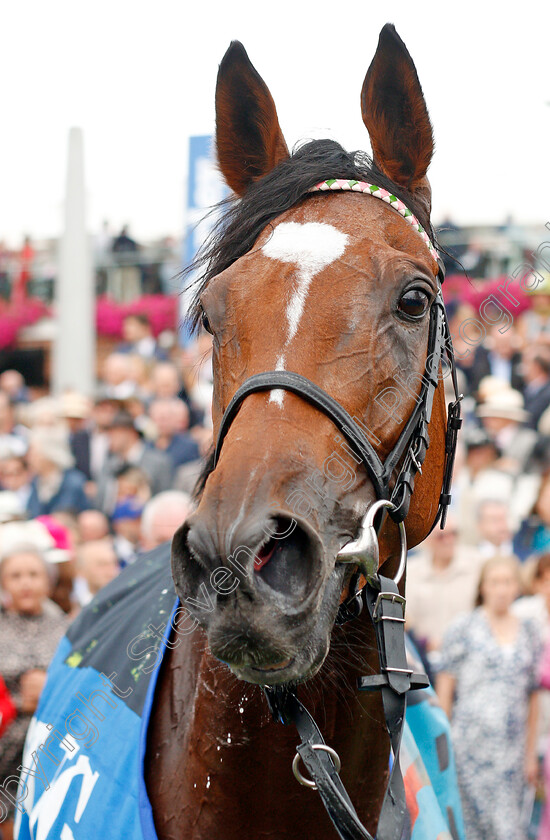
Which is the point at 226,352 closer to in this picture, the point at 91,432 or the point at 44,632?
the point at 44,632

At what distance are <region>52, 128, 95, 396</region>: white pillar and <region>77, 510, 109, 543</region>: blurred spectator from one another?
22.4 feet

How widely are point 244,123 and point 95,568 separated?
13.1 ft

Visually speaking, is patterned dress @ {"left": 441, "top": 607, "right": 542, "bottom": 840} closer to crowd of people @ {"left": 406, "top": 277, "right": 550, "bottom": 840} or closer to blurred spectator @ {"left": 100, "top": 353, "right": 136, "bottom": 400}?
crowd of people @ {"left": 406, "top": 277, "right": 550, "bottom": 840}

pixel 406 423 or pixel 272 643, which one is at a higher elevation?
pixel 406 423

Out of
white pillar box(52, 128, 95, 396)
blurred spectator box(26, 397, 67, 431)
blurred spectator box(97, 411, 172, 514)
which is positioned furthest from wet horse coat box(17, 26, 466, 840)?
white pillar box(52, 128, 95, 396)

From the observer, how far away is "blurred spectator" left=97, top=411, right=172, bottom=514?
8.34m

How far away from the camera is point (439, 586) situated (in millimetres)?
6180

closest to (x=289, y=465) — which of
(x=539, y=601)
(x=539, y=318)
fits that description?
(x=539, y=601)

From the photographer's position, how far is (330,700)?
8.04 feet

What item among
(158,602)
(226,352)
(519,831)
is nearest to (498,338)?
(519,831)

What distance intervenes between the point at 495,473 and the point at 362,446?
5.09 metres

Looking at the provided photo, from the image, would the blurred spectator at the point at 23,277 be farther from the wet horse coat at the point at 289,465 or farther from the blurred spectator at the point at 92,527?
the wet horse coat at the point at 289,465

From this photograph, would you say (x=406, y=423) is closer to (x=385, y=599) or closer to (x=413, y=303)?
(x=413, y=303)

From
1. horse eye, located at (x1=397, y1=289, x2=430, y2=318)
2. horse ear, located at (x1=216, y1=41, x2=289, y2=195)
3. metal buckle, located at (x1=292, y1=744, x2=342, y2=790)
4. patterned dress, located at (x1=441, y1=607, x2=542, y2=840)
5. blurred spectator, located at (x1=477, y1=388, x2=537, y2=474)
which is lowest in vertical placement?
patterned dress, located at (x1=441, y1=607, x2=542, y2=840)
